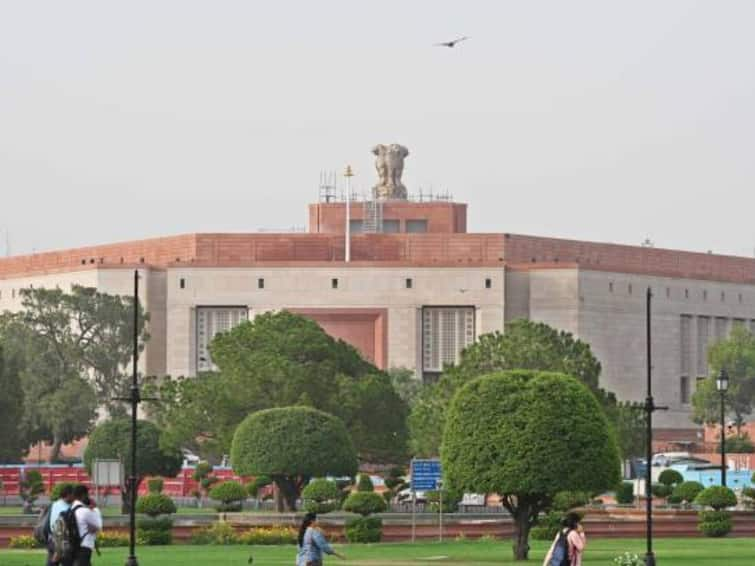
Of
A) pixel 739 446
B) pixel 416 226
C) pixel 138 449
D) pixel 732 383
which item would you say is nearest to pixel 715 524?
pixel 138 449

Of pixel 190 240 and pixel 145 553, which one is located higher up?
pixel 190 240

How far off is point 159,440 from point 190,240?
64370mm

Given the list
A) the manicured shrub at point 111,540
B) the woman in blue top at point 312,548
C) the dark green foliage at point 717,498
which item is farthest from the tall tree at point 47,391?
the woman in blue top at point 312,548

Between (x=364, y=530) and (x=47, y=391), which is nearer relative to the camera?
(x=364, y=530)

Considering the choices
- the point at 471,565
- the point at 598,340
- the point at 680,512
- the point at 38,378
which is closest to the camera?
the point at 471,565

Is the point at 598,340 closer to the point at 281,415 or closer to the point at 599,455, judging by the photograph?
the point at 281,415

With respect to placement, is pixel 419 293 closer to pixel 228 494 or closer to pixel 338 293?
pixel 338 293

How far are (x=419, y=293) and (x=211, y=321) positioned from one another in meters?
11.2

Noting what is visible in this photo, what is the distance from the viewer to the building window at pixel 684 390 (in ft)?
479

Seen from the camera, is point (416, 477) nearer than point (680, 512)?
Yes

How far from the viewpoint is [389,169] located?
152750 millimetres

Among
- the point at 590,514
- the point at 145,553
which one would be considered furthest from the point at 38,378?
the point at 145,553

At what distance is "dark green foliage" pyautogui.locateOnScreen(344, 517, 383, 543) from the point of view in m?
56.5

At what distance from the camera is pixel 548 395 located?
4853 cm
